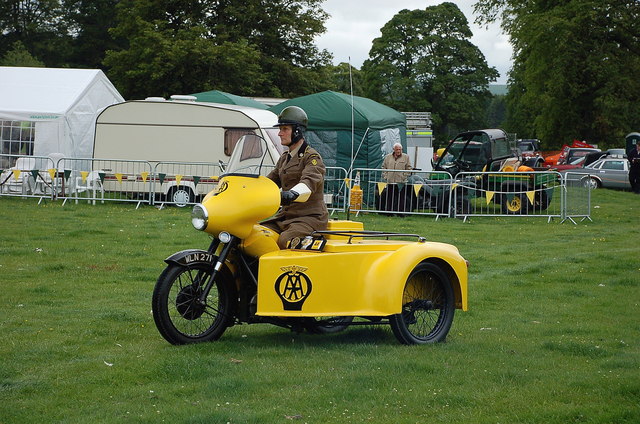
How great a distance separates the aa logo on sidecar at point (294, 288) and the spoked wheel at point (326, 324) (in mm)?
336

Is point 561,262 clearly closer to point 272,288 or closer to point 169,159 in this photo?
point 272,288

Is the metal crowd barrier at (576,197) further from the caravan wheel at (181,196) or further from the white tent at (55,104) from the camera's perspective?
the white tent at (55,104)

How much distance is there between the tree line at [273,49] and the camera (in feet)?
154

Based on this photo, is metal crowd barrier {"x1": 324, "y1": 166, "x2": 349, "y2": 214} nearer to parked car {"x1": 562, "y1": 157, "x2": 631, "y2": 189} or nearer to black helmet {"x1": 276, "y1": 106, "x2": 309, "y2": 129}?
black helmet {"x1": 276, "y1": 106, "x2": 309, "y2": 129}

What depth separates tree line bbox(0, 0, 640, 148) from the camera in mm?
46812

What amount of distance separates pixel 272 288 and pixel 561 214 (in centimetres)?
1528

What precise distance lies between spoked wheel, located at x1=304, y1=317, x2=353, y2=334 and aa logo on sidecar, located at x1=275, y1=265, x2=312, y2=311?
0.34 metres

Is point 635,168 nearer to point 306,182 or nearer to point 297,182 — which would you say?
point 297,182

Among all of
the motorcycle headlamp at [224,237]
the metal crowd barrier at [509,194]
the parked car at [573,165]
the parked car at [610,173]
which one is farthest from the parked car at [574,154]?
the motorcycle headlamp at [224,237]

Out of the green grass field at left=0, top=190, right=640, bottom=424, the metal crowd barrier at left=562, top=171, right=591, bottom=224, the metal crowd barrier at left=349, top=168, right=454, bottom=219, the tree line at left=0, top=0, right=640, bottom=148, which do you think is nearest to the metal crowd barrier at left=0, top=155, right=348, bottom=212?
the metal crowd barrier at left=349, top=168, right=454, bottom=219

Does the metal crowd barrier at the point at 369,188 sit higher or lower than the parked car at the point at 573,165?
lower

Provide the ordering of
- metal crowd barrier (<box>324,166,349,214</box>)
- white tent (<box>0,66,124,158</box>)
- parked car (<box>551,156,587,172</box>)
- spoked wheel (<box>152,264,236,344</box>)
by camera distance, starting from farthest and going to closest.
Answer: parked car (<box>551,156,587,172</box>)
white tent (<box>0,66,124,158</box>)
metal crowd barrier (<box>324,166,349,214</box>)
spoked wheel (<box>152,264,236,344</box>)

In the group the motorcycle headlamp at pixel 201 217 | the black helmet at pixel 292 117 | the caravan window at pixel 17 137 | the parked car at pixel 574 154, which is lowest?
the motorcycle headlamp at pixel 201 217

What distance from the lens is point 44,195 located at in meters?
23.4
